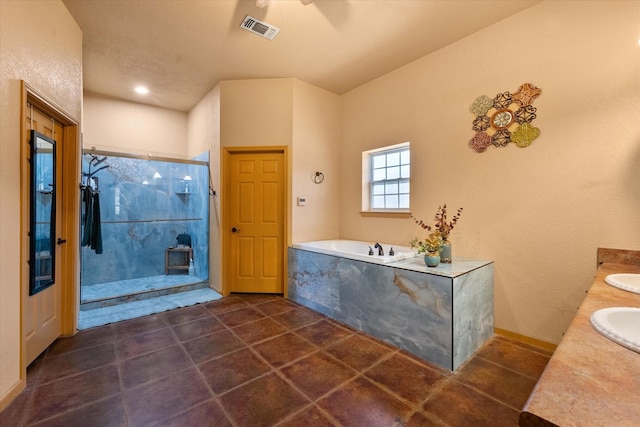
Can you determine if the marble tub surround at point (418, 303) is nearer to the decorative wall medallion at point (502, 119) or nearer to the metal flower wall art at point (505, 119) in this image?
the metal flower wall art at point (505, 119)

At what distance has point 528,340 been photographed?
7.98ft

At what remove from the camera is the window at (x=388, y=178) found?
3527 mm

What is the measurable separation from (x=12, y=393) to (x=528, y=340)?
3896 mm

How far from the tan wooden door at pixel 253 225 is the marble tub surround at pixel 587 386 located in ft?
10.7

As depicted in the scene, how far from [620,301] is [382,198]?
8.85ft

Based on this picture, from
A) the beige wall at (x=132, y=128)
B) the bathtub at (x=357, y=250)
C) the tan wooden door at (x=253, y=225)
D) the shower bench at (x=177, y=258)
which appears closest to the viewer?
the bathtub at (x=357, y=250)

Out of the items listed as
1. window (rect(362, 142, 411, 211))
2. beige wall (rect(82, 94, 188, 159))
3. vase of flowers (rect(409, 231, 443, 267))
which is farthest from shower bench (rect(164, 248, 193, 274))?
vase of flowers (rect(409, 231, 443, 267))

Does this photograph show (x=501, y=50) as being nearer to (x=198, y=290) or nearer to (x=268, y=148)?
(x=268, y=148)

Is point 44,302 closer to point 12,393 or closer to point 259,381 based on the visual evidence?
point 12,393

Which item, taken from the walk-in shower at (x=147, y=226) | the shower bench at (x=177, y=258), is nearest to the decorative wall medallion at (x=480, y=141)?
the walk-in shower at (x=147, y=226)

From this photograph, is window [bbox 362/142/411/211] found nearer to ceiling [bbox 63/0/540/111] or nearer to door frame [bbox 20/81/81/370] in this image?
ceiling [bbox 63/0/540/111]

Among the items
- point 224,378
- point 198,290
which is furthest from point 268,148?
point 224,378

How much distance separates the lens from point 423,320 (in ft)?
7.23

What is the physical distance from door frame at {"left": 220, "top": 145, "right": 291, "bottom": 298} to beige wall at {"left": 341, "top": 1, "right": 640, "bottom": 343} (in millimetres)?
1695
